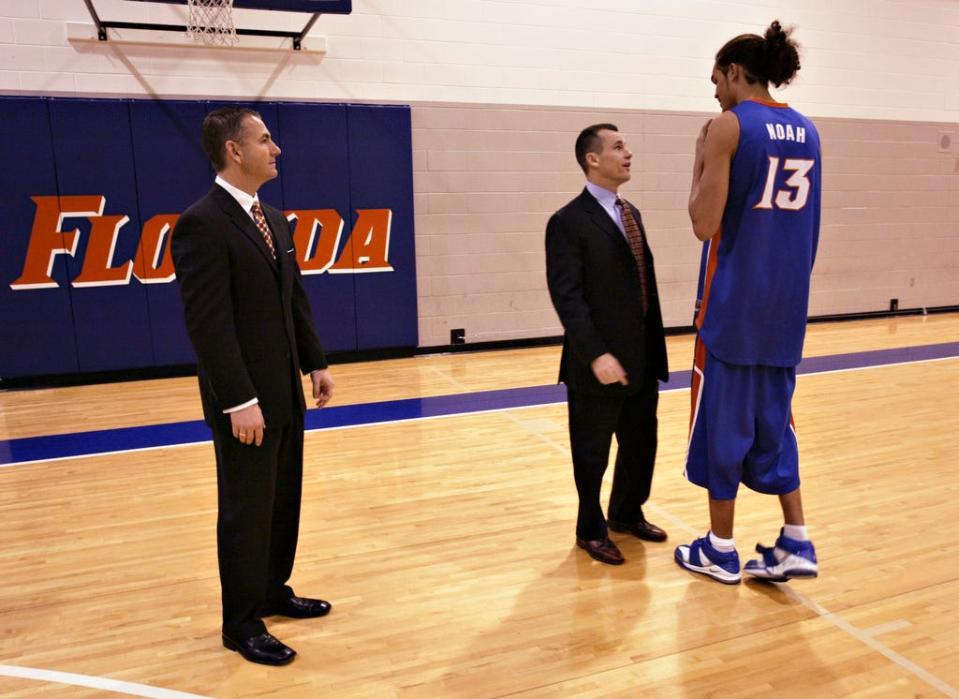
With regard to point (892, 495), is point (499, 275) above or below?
above

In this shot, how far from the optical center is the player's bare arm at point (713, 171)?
7.93 feet

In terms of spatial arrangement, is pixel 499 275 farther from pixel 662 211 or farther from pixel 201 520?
pixel 201 520

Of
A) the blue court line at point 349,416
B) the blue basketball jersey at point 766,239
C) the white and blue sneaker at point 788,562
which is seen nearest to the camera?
the blue basketball jersey at point 766,239

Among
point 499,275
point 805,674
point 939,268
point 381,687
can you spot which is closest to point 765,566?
point 805,674

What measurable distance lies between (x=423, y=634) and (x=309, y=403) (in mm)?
3206

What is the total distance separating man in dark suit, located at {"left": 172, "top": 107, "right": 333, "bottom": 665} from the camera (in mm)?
2102

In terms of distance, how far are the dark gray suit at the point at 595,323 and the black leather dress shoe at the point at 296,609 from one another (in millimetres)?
1096

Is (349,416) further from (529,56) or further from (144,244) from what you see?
(529,56)

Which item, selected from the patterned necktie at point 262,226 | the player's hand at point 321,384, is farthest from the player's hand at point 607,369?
the patterned necktie at point 262,226

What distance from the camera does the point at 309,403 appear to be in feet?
17.9

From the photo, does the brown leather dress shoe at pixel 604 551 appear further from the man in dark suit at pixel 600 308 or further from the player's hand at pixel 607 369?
the player's hand at pixel 607 369

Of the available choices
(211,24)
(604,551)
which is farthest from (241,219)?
(211,24)

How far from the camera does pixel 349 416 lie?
17.1ft

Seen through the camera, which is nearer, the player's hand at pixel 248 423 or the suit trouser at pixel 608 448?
the player's hand at pixel 248 423
